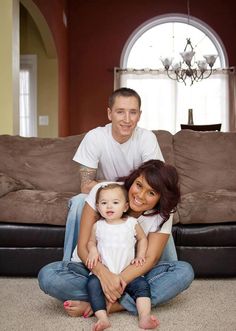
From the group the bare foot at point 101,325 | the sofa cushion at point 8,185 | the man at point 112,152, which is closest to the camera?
the bare foot at point 101,325

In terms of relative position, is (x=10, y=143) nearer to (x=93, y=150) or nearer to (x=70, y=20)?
(x=93, y=150)

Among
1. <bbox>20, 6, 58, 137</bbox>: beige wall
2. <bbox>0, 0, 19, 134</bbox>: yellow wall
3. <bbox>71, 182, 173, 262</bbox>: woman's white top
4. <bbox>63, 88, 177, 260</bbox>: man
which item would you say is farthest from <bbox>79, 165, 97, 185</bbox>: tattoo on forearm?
<bbox>20, 6, 58, 137</bbox>: beige wall

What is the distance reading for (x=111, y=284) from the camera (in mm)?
1664

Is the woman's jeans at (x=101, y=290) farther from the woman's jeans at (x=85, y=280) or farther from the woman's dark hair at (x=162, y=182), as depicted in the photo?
the woman's dark hair at (x=162, y=182)

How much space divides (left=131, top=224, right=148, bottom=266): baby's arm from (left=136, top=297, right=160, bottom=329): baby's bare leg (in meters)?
0.14

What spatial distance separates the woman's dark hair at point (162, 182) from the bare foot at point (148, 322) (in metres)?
0.40

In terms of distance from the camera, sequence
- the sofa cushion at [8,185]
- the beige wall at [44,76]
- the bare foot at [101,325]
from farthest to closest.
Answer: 1. the beige wall at [44,76]
2. the sofa cushion at [8,185]
3. the bare foot at [101,325]

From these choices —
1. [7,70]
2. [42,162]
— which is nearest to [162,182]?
[42,162]

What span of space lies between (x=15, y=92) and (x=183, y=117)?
430 centimetres

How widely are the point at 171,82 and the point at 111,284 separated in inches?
246

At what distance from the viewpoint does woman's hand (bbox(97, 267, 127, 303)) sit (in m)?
1.67

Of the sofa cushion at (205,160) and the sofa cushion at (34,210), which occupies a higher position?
the sofa cushion at (205,160)

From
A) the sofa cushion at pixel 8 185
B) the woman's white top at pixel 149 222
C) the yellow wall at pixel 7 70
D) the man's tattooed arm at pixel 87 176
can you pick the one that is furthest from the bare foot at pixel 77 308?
the yellow wall at pixel 7 70

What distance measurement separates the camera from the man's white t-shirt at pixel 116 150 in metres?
2.06
